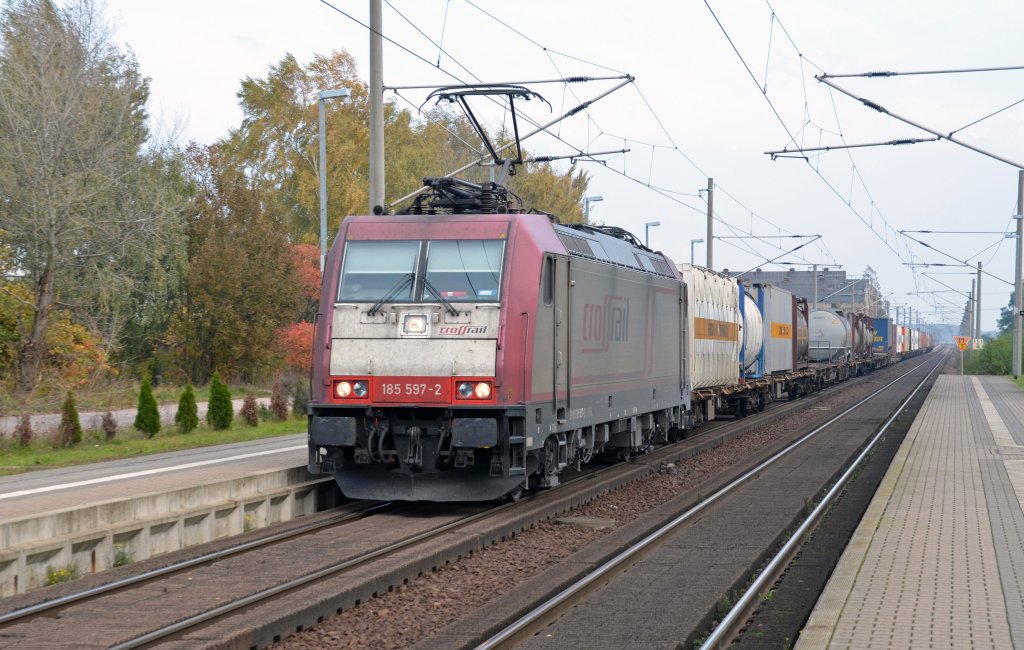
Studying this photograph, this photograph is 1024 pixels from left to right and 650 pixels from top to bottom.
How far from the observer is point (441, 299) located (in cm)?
1259

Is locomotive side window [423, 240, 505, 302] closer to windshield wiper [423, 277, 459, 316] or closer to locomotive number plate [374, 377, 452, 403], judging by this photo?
windshield wiper [423, 277, 459, 316]

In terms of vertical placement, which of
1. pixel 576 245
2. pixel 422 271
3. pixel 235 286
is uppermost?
pixel 235 286

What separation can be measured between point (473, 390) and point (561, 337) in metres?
1.73

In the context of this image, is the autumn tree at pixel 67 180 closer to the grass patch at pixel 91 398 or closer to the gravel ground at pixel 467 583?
the grass patch at pixel 91 398

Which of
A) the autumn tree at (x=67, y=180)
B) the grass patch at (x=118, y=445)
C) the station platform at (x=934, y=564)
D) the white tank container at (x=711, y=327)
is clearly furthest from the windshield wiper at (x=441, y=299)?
the autumn tree at (x=67, y=180)

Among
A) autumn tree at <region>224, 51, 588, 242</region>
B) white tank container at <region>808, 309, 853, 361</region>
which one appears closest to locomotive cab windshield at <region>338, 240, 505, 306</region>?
autumn tree at <region>224, 51, 588, 242</region>

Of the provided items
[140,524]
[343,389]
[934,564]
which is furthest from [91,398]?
[934,564]

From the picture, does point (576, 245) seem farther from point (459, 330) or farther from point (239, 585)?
point (239, 585)

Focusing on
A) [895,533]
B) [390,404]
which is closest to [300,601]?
[390,404]

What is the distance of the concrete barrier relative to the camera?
30.6 feet

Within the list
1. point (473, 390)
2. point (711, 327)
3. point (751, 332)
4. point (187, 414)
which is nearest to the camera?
point (473, 390)

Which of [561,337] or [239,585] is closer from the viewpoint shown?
[239,585]

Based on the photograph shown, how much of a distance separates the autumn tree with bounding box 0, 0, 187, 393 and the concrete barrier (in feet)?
53.5

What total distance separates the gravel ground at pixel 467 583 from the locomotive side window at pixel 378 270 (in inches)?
124
